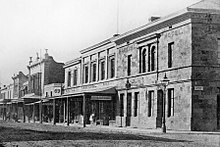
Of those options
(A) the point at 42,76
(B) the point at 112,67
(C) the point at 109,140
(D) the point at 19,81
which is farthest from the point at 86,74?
(D) the point at 19,81

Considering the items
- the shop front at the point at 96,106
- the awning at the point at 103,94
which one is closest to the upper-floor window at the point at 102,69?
the shop front at the point at 96,106

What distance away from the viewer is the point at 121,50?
39656 millimetres

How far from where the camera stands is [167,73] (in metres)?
31.3

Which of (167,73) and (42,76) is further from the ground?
(42,76)

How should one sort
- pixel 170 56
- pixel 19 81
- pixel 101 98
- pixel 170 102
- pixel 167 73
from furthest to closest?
pixel 19 81
pixel 101 98
pixel 170 56
pixel 167 73
pixel 170 102

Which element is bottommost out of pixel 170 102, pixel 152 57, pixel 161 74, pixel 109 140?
pixel 109 140

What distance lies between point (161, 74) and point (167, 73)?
0.94m

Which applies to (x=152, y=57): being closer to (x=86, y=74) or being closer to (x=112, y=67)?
(x=112, y=67)

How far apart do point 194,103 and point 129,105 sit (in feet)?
33.5

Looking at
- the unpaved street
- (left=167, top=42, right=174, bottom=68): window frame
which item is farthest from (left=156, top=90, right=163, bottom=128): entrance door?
the unpaved street

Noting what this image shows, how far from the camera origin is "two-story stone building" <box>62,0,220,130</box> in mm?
28344

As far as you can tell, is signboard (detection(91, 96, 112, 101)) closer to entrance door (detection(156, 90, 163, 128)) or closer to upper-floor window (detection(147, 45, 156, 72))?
upper-floor window (detection(147, 45, 156, 72))

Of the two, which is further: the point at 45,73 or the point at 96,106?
the point at 45,73

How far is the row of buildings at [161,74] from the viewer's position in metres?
28.3
